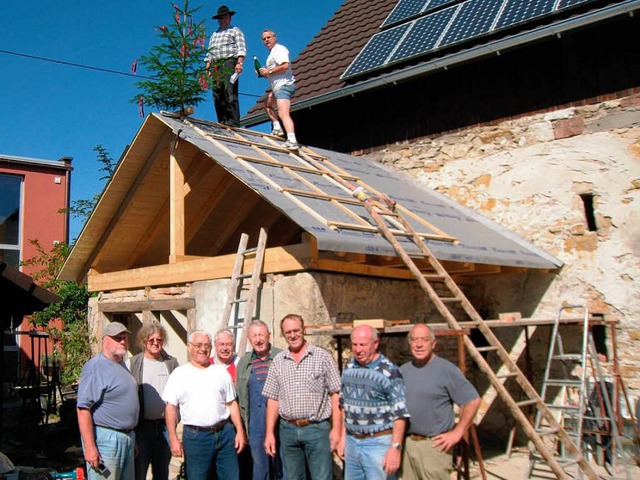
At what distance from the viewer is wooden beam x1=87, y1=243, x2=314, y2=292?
19.1 ft

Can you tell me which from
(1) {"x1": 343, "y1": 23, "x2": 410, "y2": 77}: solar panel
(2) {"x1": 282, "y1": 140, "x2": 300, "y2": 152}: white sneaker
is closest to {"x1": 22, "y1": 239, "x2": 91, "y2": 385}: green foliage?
(2) {"x1": 282, "y1": 140, "x2": 300, "y2": 152}: white sneaker

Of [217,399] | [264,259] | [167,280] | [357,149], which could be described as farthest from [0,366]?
[357,149]

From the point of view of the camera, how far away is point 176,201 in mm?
6926

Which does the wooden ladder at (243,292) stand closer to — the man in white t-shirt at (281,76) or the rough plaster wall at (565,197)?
the man in white t-shirt at (281,76)

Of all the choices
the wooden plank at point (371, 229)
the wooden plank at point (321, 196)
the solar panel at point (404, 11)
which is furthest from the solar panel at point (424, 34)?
the wooden plank at point (371, 229)

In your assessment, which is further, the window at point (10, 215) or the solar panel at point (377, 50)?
the window at point (10, 215)

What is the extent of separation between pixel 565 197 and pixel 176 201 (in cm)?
494

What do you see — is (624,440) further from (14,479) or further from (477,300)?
(14,479)

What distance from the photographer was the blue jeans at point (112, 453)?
408 cm

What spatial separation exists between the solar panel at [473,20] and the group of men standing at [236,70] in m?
2.40

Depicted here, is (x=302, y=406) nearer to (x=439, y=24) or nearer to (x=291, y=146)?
(x=291, y=146)

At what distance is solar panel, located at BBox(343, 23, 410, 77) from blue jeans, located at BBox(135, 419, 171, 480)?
6.79 meters

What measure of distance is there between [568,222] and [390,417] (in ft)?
16.7

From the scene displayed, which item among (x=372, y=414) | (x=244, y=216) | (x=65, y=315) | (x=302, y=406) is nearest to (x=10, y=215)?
(x=65, y=315)
